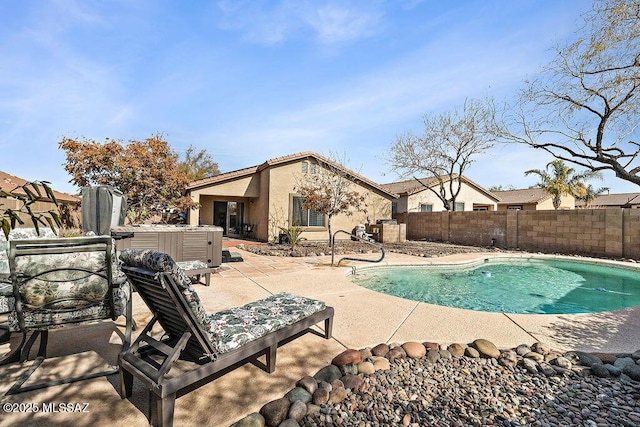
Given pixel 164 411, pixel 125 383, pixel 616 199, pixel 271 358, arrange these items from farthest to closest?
pixel 616 199 < pixel 271 358 < pixel 125 383 < pixel 164 411

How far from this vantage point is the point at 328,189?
14.0 m

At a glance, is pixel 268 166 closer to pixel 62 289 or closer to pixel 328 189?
pixel 328 189

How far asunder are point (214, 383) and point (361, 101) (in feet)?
42.2

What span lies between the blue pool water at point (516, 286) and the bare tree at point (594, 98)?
3473 mm

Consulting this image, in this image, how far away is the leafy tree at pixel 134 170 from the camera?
495 inches

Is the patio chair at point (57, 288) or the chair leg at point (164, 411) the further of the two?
the patio chair at point (57, 288)

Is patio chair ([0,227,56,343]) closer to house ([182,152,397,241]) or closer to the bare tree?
house ([182,152,397,241])

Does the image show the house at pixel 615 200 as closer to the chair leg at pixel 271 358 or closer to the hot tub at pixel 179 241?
the hot tub at pixel 179 241

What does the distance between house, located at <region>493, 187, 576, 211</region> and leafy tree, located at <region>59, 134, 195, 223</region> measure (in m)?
25.5

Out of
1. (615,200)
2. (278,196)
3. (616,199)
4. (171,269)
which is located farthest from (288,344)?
(616,199)

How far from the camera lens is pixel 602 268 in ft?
32.1

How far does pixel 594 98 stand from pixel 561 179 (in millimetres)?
17368

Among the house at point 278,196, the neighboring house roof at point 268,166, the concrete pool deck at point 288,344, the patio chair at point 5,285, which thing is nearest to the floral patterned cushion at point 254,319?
the concrete pool deck at point 288,344

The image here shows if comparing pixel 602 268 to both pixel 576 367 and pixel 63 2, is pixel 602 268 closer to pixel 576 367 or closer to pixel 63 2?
pixel 576 367
